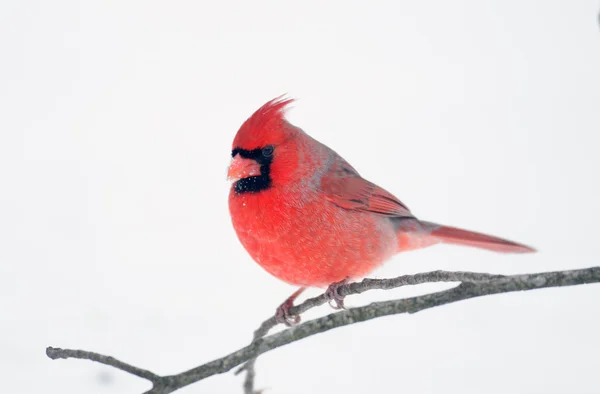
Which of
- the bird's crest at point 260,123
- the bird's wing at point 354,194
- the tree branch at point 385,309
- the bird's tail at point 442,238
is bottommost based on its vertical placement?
the tree branch at point 385,309

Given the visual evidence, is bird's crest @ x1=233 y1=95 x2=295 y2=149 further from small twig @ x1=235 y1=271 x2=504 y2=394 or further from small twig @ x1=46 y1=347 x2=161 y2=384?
small twig @ x1=46 y1=347 x2=161 y2=384

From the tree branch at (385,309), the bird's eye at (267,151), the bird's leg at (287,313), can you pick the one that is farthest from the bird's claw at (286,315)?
the tree branch at (385,309)

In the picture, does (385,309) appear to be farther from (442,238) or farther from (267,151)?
(442,238)

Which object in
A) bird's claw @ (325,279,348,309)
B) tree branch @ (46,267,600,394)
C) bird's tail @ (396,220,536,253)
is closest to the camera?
tree branch @ (46,267,600,394)

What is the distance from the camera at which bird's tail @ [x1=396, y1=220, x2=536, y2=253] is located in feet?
9.54

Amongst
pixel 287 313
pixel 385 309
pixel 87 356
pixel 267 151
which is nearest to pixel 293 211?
pixel 267 151

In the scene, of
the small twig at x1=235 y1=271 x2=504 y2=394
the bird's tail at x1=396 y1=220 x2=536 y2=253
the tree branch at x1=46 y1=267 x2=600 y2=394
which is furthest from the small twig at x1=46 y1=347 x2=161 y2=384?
the bird's tail at x1=396 y1=220 x2=536 y2=253

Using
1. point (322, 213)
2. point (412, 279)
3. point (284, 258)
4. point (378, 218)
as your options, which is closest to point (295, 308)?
point (284, 258)

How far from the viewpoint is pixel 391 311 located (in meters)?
1.46

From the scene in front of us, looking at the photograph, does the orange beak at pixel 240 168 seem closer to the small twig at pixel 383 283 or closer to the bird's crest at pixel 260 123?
the bird's crest at pixel 260 123

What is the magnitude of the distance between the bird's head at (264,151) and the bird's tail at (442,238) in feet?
2.34

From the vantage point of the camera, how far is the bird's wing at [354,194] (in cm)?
259

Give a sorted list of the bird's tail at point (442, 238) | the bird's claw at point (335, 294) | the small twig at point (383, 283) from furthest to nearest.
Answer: the bird's tail at point (442, 238) → the bird's claw at point (335, 294) → the small twig at point (383, 283)

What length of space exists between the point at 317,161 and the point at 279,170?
0.85 ft
